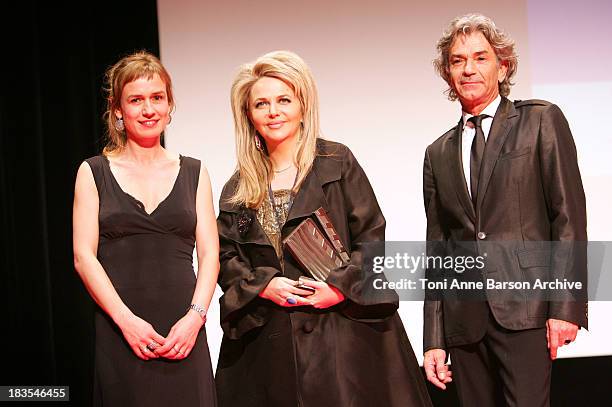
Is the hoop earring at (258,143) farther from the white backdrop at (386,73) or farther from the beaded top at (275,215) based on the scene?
the white backdrop at (386,73)

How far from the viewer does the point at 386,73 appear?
466 centimetres

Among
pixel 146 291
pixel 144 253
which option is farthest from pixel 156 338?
pixel 144 253

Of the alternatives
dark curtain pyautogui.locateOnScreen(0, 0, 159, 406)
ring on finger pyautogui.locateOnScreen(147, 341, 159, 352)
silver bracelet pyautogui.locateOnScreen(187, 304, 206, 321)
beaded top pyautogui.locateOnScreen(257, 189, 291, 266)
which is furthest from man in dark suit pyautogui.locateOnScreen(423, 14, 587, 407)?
dark curtain pyautogui.locateOnScreen(0, 0, 159, 406)

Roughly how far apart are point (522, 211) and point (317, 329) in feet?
2.59

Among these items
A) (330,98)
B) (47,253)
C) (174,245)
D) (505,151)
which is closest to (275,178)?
(174,245)

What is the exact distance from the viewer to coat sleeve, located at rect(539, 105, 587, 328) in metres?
2.51

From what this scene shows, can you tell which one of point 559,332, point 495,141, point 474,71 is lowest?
point 559,332

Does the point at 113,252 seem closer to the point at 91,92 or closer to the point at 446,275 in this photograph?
the point at 446,275

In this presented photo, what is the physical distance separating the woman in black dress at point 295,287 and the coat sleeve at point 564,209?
567 mm

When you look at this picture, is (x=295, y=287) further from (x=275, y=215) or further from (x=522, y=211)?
(x=522, y=211)

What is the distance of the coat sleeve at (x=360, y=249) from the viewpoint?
263cm

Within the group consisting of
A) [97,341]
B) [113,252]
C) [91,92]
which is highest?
[91,92]

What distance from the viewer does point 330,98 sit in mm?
4637

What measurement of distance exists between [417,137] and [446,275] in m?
2.03
